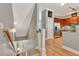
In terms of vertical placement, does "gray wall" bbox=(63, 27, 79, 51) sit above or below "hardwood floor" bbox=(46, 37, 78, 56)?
above

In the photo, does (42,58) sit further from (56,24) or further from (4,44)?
(56,24)

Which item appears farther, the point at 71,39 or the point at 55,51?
the point at 71,39

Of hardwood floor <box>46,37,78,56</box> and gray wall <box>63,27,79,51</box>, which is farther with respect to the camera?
gray wall <box>63,27,79,51</box>

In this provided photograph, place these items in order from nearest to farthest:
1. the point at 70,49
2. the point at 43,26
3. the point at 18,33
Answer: the point at 43,26
the point at 70,49
the point at 18,33

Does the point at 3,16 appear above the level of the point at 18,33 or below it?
above

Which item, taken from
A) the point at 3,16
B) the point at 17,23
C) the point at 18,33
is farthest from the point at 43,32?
the point at 18,33

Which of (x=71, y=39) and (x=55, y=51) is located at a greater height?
(x=71, y=39)

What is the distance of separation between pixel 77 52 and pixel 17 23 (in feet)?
9.25

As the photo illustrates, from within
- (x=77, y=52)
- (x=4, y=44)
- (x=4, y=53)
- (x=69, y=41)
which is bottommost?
(x=77, y=52)

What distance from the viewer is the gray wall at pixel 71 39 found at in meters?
3.46

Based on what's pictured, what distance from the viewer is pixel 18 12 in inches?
150

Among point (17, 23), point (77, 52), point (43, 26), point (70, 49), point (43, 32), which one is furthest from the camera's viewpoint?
point (17, 23)

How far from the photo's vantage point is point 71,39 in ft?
12.2

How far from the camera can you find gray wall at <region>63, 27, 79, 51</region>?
346 cm
